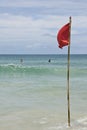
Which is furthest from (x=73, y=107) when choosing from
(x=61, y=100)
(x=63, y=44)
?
(x=63, y=44)

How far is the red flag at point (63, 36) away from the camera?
1006 cm

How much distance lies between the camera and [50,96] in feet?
56.5

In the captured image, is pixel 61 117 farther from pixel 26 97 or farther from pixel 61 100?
pixel 26 97

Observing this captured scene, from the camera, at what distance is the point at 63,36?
1015 cm

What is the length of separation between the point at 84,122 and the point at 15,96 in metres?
6.45

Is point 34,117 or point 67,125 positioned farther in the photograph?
point 34,117

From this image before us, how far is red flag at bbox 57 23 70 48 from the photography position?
10.1 m

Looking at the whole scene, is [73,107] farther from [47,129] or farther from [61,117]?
[47,129]

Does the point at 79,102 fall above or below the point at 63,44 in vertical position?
below

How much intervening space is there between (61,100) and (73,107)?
1935 mm

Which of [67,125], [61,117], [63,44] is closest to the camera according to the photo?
[63,44]

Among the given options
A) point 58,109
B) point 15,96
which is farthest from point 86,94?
point 58,109

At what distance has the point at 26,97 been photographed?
1681 centimetres

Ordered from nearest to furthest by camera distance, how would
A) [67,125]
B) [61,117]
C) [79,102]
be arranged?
[67,125]
[61,117]
[79,102]
